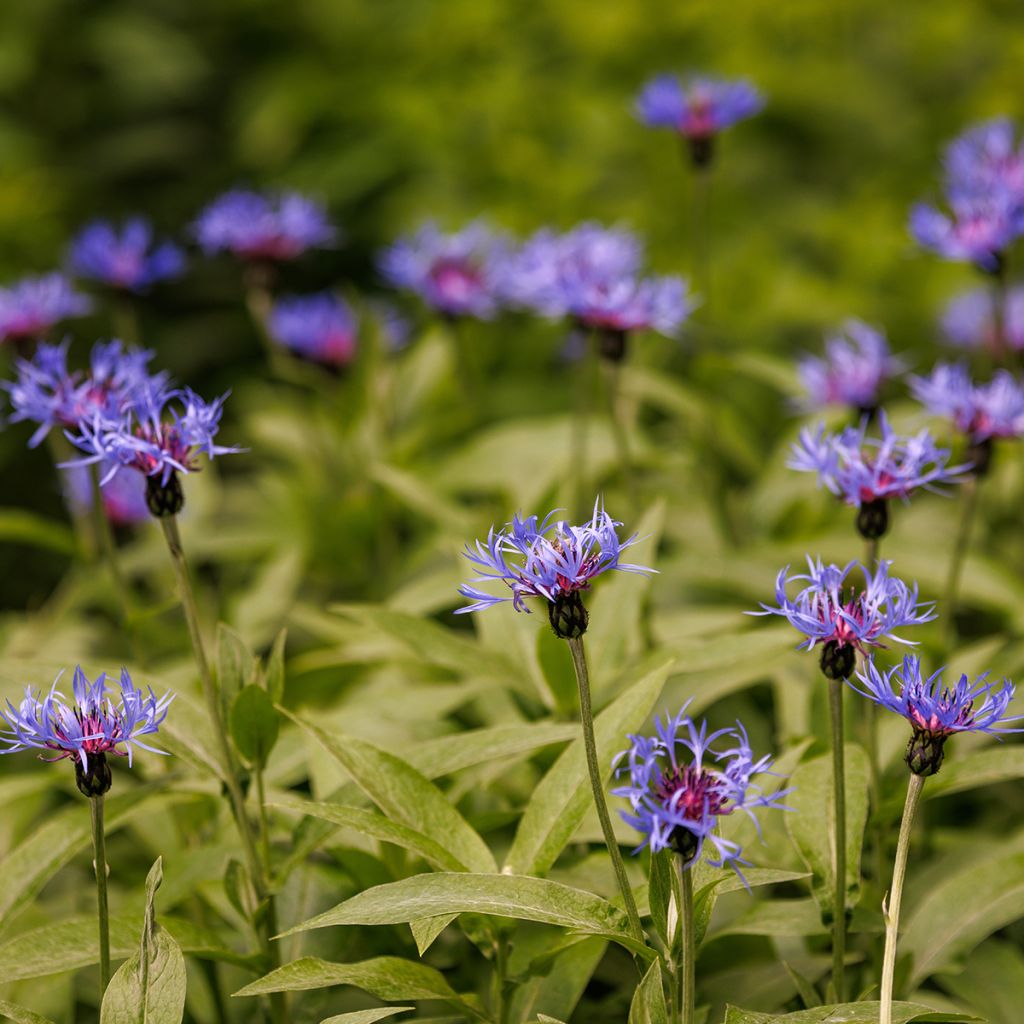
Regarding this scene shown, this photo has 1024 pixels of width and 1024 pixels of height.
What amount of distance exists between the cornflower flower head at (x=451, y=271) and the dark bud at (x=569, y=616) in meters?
1.50

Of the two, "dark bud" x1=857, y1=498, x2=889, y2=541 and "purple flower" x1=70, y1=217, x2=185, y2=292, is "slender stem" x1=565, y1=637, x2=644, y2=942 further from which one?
"purple flower" x1=70, y1=217, x2=185, y2=292

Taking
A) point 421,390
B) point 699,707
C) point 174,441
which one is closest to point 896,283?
point 421,390

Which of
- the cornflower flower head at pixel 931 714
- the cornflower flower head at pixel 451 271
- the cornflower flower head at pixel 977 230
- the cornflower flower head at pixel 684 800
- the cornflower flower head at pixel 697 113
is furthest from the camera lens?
the cornflower flower head at pixel 451 271

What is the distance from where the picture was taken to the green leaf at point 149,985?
1.25m

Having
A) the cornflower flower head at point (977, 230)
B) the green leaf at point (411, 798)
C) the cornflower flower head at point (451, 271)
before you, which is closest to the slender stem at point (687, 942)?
the green leaf at point (411, 798)

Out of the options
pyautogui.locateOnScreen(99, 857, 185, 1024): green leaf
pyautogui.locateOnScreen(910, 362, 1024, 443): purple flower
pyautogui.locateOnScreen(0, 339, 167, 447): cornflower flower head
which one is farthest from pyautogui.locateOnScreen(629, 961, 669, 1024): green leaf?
pyautogui.locateOnScreen(910, 362, 1024, 443): purple flower

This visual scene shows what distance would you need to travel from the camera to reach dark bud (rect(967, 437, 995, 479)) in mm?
1897

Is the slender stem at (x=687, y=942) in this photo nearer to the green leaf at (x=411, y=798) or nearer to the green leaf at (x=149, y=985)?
the green leaf at (x=411, y=798)

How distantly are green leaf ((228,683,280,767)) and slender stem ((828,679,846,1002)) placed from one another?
63cm

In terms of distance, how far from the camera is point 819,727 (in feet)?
5.69

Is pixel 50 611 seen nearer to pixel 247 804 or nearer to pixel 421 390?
pixel 421 390

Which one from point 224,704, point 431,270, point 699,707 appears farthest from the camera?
point 431,270

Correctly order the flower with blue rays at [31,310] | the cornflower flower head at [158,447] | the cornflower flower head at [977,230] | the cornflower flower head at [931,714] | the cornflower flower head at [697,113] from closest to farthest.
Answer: the cornflower flower head at [931,714], the cornflower flower head at [158,447], the cornflower flower head at [977,230], the flower with blue rays at [31,310], the cornflower flower head at [697,113]

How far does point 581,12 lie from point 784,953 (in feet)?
13.2
